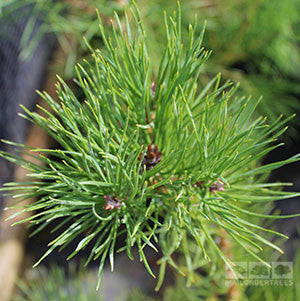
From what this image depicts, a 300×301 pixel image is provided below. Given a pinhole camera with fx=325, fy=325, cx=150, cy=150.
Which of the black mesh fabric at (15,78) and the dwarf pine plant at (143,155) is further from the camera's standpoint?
the black mesh fabric at (15,78)

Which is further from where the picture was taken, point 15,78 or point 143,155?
point 15,78

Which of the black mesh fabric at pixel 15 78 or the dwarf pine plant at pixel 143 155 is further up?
the black mesh fabric at pixel 15 78

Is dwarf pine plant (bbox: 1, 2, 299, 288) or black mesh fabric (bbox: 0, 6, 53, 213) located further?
black mesh fabric (bbox: 0, 6, 53, 213)

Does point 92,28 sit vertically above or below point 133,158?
above

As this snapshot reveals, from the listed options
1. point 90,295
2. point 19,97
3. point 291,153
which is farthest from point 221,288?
point 19,97

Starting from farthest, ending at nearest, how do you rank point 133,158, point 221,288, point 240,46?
point 240,46 < point 221,288 < point 133,158

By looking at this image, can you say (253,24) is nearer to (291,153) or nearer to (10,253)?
(291,153)

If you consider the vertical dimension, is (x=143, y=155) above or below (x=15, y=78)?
below

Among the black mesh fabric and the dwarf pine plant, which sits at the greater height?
the black mesh fabric
